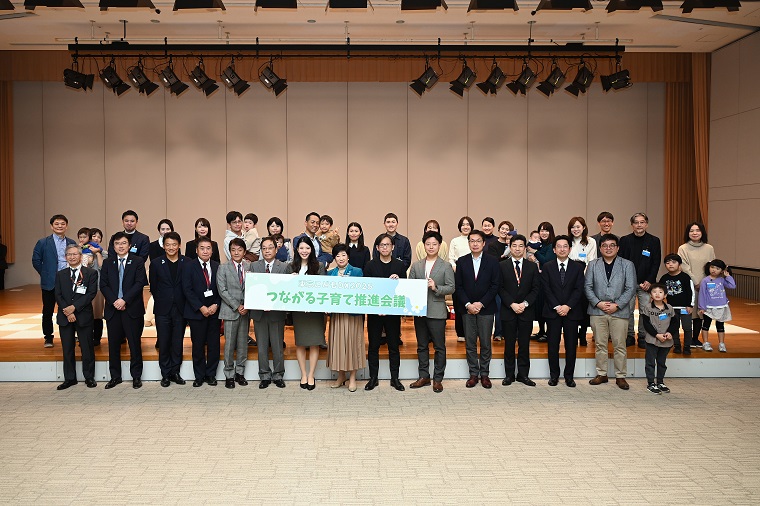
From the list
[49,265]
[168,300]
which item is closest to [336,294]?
[168,300]

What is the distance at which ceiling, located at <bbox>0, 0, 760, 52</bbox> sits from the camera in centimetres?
934

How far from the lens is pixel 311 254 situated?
6277 mm

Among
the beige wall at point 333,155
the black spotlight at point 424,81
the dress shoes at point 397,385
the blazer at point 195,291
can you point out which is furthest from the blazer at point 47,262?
the beige wall at point 333,155

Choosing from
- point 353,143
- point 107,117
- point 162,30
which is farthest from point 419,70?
point 107,117

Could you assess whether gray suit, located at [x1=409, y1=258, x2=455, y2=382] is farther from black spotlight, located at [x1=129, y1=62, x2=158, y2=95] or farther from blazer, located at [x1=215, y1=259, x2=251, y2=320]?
black spotlight, located at [x1=129, y1=62, x2=158, y2=95]

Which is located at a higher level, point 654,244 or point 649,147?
point 649,147

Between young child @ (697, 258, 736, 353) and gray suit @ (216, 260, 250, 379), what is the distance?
451 cm

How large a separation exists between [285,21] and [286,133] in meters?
3.38

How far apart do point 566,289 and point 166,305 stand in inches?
146

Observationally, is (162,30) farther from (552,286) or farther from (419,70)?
(552,286)

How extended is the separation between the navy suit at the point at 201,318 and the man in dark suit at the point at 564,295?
3063 mm

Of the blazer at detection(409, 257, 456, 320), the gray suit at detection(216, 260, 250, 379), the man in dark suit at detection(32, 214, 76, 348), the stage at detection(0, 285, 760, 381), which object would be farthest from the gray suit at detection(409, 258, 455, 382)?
the man in dark suit at detection(32, 214, 76, 348)

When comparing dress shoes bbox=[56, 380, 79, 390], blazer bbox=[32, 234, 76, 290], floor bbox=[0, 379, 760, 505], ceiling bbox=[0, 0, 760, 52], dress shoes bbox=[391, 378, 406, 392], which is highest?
ceiling bbox=[0, 0, 760, 52]

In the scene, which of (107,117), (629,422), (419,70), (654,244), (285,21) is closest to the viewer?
(629,422)
